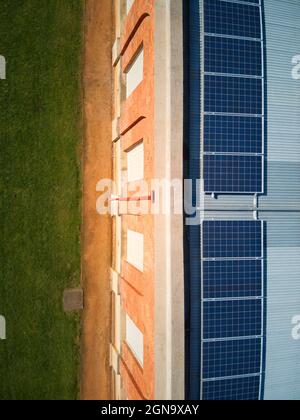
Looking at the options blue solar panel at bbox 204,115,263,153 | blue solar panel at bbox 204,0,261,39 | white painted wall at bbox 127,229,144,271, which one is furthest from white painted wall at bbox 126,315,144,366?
blue solar panel at bbox 204,0,261,39

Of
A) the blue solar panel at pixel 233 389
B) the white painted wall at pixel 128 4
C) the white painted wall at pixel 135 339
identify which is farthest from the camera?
the white painted wall at pixel 128 4

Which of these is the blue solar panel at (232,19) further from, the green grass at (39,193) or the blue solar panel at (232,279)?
the green grass at (39,193)

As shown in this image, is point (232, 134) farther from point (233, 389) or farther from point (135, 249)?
point (233, 389)

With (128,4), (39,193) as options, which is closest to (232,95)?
(128,4)

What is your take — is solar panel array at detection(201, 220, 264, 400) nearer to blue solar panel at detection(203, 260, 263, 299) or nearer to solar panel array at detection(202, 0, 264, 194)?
blue solar panel at detection(203, 260, 263, 299)

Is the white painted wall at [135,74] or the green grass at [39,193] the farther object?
the green grass at [39,193]

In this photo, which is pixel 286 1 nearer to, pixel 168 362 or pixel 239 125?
pixel 239 125

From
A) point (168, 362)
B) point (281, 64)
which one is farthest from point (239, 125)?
point (168, 362)

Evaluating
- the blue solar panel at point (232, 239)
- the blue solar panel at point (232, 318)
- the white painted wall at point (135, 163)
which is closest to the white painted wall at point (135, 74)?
the white painted wall at point (135, 163)
